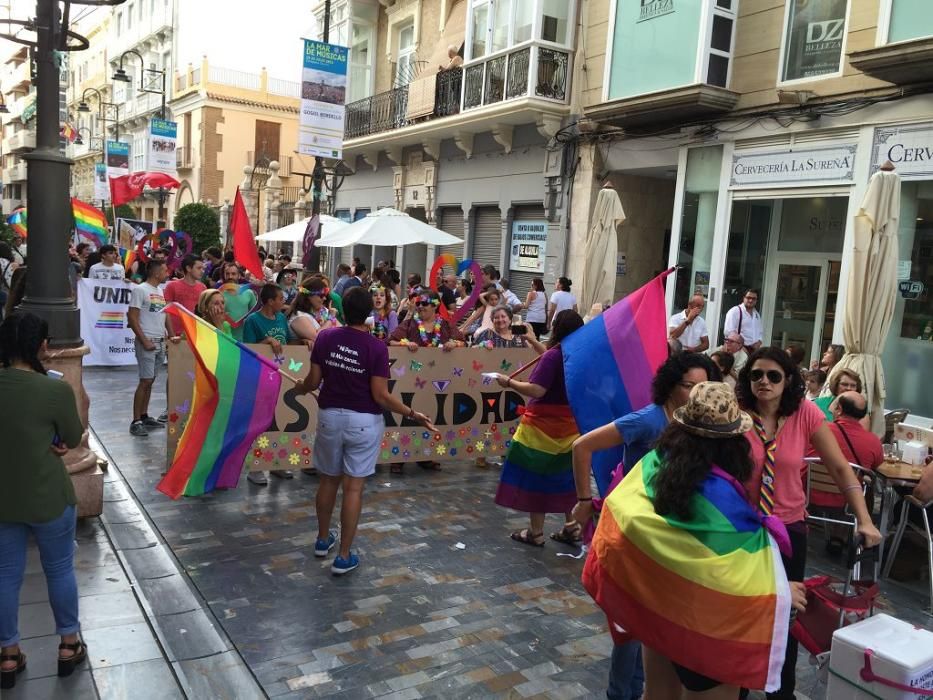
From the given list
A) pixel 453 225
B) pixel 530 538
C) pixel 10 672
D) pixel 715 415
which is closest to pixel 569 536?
pixel 530 538

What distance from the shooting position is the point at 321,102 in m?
11.9

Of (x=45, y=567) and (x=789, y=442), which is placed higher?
(x=789, y=442)

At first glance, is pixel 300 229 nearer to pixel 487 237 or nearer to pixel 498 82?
pixel 487 237

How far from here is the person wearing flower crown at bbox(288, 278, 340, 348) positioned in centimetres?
684

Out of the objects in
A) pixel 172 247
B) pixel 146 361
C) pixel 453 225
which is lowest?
pixel 146 361

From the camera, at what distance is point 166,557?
488 cm

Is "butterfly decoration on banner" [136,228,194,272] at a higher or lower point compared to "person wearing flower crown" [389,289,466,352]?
higher

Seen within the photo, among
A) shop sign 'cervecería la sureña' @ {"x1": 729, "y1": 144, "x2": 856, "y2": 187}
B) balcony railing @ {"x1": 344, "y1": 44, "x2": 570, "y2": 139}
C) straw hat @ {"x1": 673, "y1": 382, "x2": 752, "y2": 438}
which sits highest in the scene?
balcony railing @ {"x1": 344, "y1": 44, "x2": 570, "y2": 139}

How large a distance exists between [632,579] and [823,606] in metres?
1.31

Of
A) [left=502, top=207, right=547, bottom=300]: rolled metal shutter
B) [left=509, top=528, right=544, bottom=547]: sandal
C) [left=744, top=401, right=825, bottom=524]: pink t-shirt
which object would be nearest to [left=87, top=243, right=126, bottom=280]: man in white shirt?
[left=509, top=528, right=544, bottom=547]: sandal

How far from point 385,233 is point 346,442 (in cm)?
721

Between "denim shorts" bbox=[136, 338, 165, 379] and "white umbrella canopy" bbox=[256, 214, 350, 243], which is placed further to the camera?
"white umbrella canopy" bbox=[256, 214, 350, 243]

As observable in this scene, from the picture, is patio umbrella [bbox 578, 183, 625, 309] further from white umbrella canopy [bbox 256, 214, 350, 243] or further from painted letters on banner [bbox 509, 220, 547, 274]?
painted letters on banner [bbox 509, 220, 547, 274]

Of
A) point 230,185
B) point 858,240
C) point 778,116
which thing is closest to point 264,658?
point 858,240
